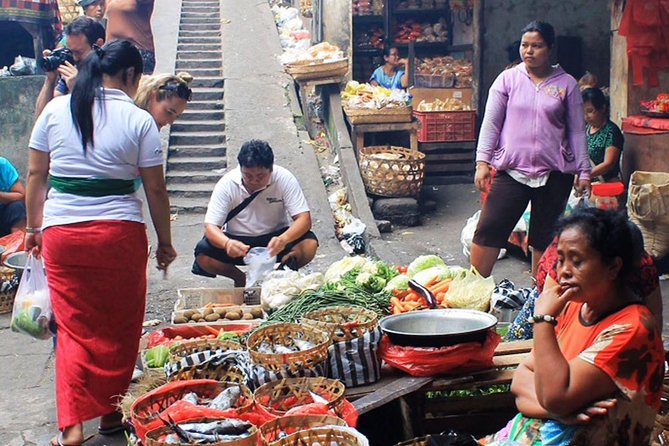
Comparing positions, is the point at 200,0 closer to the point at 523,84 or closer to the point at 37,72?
the point at 37,72

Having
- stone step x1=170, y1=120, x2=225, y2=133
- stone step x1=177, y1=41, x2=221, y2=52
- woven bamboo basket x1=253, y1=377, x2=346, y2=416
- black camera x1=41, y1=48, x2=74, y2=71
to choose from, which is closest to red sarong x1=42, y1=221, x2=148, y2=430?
woven bamboo basket x1=253, y1=377, x2=346, y2=416

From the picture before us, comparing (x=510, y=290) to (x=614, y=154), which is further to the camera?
(x=614, y=154)

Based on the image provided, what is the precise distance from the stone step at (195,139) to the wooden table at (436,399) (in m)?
7.77

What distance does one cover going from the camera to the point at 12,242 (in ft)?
23.3

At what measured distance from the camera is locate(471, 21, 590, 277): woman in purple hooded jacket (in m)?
5.64

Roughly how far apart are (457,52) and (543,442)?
10.7m

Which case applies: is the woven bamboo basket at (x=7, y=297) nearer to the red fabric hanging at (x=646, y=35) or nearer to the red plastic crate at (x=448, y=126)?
the red plastic crate at (x=448, y=126)

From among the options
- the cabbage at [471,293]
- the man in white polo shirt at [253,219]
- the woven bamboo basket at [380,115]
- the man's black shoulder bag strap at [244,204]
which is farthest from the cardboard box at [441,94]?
the cabbage at [471,293]

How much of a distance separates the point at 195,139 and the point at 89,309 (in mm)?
7312

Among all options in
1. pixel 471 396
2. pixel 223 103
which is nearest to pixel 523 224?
pixel 471 396

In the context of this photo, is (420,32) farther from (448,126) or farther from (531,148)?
(531,148)

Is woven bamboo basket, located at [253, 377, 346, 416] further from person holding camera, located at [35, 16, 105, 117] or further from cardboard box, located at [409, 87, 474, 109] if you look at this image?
cardboard box, located at [409, 87, 474, 109]

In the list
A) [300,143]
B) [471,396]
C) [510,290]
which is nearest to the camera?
[471,396]

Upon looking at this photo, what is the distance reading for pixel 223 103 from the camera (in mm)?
12102
